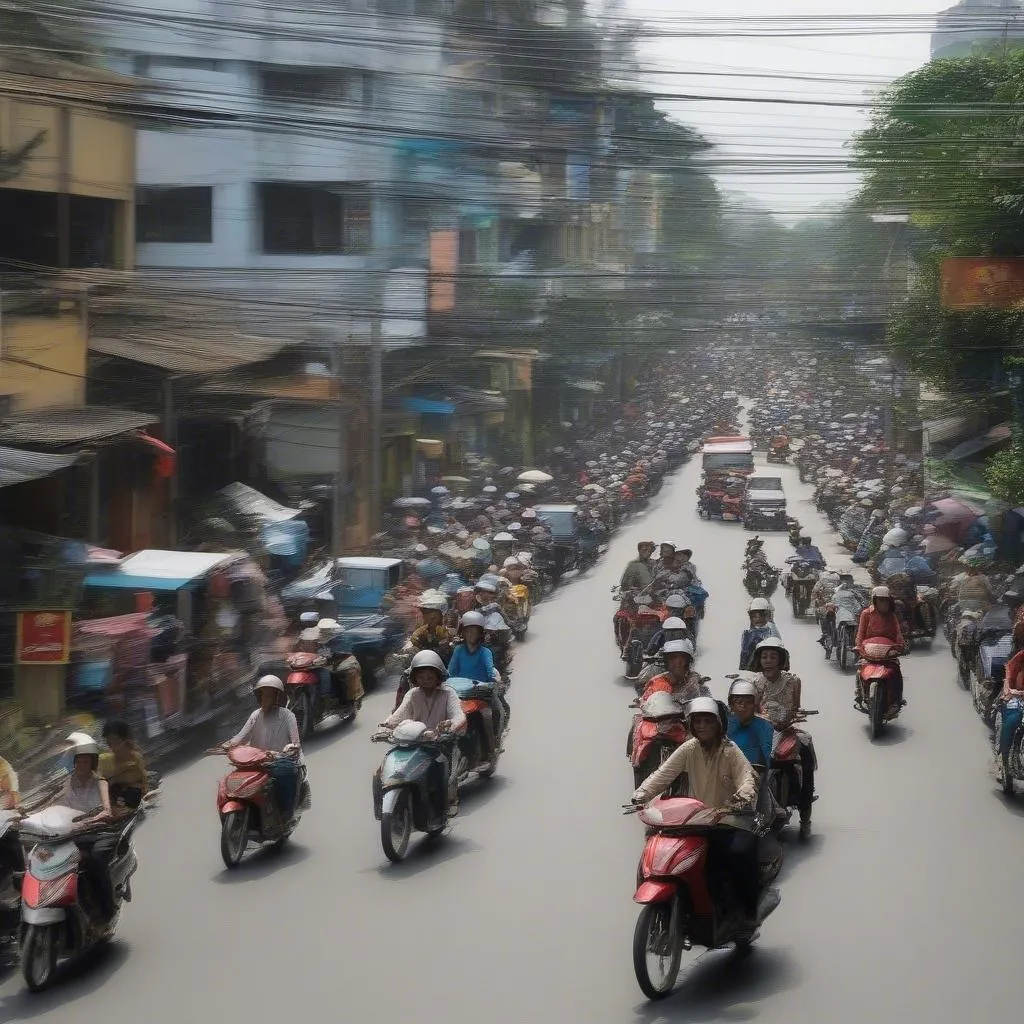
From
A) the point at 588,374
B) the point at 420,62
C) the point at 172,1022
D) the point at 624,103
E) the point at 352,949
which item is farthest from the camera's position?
the point at 588,374

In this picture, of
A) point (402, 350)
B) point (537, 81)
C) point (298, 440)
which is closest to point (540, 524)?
point (298, 440)

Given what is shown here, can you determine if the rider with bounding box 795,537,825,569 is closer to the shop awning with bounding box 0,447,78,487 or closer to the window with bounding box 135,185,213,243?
the window with bounding box 135,185,213,243

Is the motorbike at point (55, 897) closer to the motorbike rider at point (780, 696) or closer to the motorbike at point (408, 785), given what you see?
the motorbike at point (408, 785)

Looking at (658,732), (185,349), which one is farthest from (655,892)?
(185,349)

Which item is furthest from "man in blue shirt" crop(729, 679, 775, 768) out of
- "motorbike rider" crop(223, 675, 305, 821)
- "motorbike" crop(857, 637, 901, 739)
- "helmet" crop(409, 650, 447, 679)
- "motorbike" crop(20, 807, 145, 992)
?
"motorbike" crop(857, 637, 901, 739)

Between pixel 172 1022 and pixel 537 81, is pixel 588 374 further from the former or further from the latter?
pixel 172 1022

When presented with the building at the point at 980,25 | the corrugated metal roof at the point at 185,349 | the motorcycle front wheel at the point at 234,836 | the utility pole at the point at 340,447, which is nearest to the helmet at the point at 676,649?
the motorcycle front wheel at the point at 234,836

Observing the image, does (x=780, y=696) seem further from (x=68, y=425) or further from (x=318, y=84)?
(x=318, y=84)
